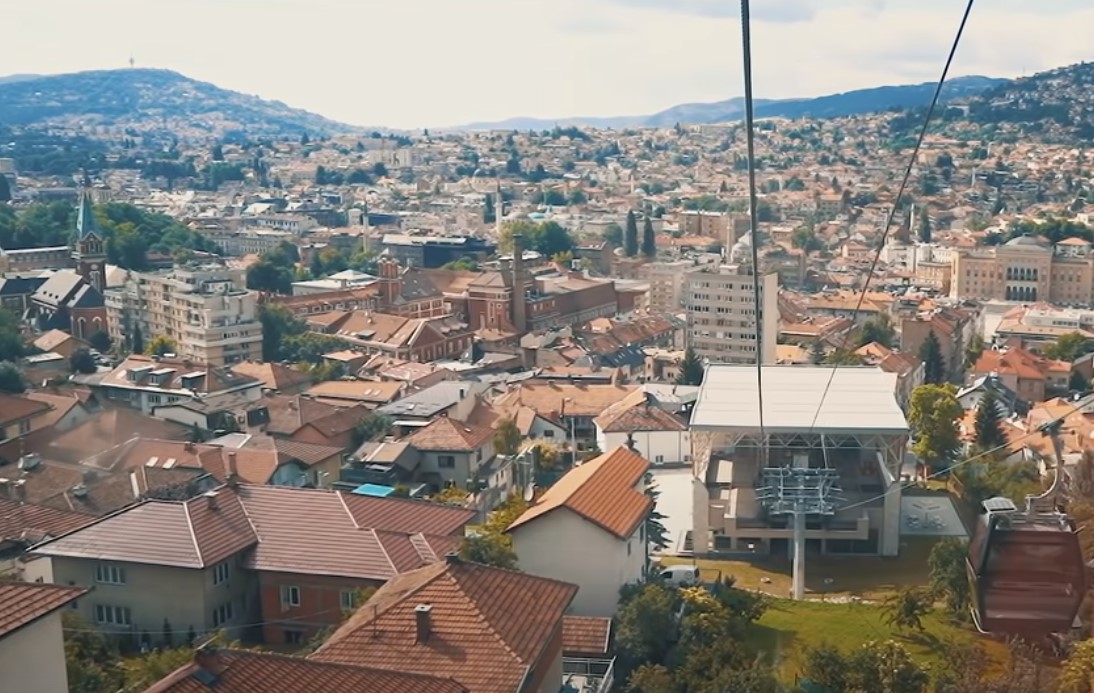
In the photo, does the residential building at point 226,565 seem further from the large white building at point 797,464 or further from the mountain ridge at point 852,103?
the mountain ridge at point 852,103

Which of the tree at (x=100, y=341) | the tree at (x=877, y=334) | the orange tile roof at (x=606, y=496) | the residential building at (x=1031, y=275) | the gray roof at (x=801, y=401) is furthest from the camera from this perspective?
the residential building at (x=1031, y=275)

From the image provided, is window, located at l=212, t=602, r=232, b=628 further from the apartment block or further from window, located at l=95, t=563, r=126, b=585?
the apartment block

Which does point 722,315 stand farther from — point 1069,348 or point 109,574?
point 109,574

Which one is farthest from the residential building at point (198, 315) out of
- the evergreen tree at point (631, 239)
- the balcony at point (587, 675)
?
the evergreen tree at point (631, 239)

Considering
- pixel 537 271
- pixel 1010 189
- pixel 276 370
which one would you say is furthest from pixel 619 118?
pixel 276 370

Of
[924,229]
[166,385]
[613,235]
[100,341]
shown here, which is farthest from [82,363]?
[924,229]

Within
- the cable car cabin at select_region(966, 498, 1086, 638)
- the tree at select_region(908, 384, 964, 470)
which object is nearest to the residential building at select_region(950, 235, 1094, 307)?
the tree at select_region(908, 384, 964, 470)

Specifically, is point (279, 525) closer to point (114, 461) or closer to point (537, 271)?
point (114, 461)
